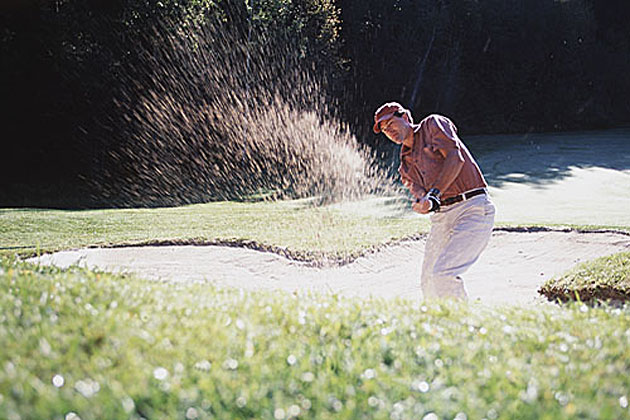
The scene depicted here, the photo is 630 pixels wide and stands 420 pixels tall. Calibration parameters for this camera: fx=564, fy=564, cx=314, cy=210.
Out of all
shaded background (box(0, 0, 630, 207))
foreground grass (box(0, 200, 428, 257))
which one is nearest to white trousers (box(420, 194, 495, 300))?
foreground grass (box(0, 200, 428, 257))

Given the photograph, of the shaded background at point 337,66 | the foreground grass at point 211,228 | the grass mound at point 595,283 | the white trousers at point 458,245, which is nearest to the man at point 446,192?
the white trousers at point 458,245

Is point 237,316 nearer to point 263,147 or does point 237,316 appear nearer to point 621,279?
point 621,279

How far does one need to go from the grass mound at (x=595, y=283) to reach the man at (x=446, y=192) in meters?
1.49

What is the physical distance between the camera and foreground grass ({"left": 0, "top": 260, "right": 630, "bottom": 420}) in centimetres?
187

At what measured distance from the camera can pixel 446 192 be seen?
424 cm

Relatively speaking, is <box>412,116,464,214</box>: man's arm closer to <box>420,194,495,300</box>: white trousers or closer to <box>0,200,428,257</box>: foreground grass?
<box>420,194,495,300</box>: white trousers

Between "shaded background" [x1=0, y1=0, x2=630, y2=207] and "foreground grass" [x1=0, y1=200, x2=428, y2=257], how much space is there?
2.99 m

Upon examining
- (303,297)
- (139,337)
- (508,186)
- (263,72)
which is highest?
(263,72)

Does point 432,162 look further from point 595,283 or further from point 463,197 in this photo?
point 595,283

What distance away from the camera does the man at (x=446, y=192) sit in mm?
4020

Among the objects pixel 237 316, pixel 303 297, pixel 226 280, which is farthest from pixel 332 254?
pixel 237 316

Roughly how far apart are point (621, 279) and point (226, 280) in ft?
12.6

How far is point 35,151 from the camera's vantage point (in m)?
14.9

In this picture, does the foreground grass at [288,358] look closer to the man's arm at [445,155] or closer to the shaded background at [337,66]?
the man's arm at [445,155]
